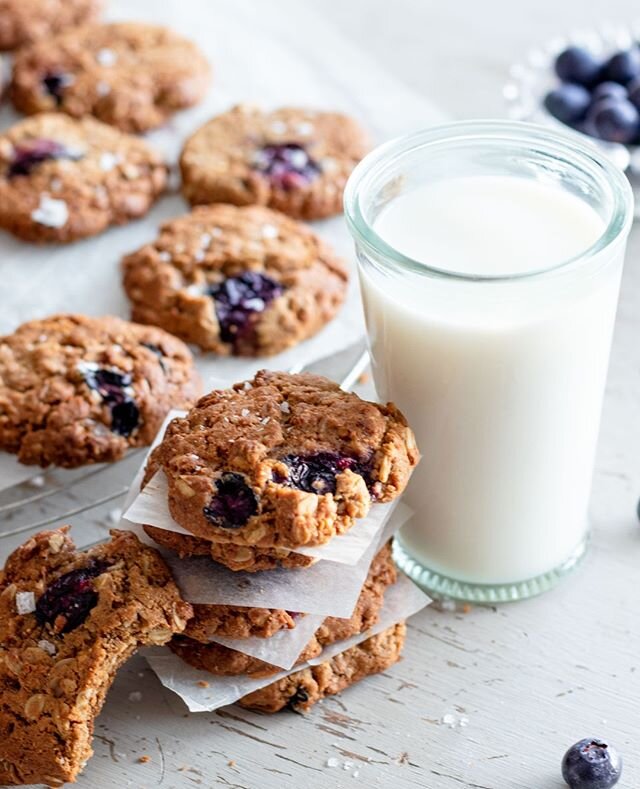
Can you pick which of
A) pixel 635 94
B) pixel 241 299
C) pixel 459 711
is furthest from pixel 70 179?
pixel 459 711

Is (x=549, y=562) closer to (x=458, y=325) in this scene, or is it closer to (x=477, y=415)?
(x=477, y=415)

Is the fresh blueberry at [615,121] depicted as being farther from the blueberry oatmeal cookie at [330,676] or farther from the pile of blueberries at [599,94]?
the blueberry oatmeal cookie at [330,676]

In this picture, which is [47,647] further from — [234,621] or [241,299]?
[241,299]

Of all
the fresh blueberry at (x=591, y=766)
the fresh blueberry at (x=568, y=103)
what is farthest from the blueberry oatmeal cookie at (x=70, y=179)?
the fresh blueberry at (x=591, y=766)

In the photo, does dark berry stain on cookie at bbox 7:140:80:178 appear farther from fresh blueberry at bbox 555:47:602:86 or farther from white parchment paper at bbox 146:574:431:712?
white parchment paper at bbox 146:574:431:712

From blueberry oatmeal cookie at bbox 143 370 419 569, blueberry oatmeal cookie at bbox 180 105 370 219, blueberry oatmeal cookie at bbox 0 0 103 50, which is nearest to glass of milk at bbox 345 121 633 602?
blueberry oatmeal cookie at bbox 143 370 419 569

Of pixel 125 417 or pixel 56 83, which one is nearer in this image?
pixel 125 417
